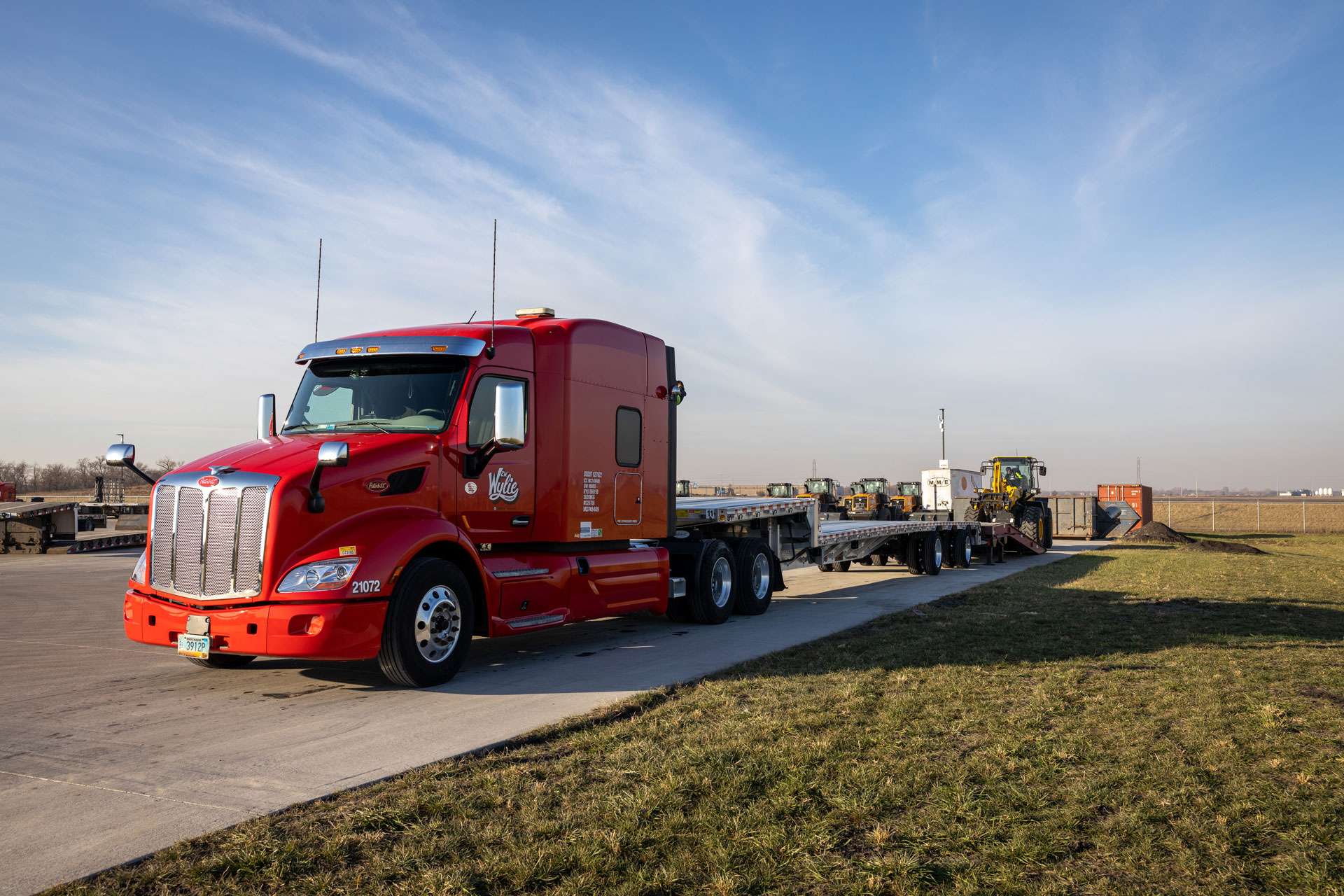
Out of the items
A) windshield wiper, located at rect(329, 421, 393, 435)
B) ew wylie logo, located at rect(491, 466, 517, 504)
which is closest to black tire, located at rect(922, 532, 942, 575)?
ew wylie logo, located at rect(491, 466, 517, 504)

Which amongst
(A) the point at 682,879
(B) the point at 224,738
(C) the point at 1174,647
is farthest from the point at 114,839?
(C) the point at 1174,647

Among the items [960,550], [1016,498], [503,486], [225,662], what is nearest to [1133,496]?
[1016,498]

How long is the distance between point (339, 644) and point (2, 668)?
3640 millimetres

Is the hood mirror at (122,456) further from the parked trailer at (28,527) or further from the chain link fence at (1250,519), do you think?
the chain link fence at (1250,519)

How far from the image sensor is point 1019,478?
106 ft

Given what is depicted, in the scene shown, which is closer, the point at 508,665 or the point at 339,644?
the point at 339,644

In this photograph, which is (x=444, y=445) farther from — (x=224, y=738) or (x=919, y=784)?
(x=919, y=784)

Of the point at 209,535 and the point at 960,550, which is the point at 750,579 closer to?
the point at 209,535

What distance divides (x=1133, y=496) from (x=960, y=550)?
22084mm

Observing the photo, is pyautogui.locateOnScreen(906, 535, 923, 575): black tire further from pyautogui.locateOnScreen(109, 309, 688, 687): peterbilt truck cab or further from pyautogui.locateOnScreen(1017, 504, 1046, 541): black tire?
pyautogui.locateOnScreen(1017, 504, 1046, 541): black tire

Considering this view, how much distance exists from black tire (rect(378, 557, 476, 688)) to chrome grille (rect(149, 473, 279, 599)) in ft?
3.44

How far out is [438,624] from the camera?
7.56 m

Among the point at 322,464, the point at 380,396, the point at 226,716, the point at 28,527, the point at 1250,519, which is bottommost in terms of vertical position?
the point at 226,716

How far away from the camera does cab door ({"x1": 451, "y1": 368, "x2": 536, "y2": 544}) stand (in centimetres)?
817
